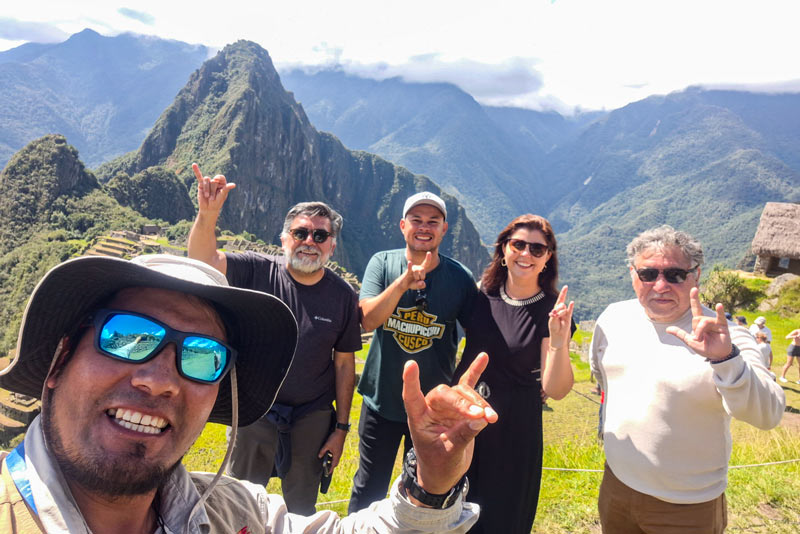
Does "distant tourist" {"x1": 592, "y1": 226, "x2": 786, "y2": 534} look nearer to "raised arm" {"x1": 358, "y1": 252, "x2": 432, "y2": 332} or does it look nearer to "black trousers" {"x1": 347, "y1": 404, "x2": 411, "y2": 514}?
"raised arm" {"x1": 358, "y1": 252, "x2": 432, "y2": 332}

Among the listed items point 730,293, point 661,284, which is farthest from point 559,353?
point 730,293

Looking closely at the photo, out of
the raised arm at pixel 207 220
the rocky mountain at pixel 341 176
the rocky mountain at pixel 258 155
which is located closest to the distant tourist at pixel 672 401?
the raised arm at pixel 207 220

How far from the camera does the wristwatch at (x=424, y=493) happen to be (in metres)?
1.55

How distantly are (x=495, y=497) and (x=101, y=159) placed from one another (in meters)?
236

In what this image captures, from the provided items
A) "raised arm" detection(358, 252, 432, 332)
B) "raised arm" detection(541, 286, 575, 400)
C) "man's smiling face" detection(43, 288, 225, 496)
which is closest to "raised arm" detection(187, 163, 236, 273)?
"raised arm" detection(358, 252, 432, 332)

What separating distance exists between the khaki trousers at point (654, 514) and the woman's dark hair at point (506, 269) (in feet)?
4.46

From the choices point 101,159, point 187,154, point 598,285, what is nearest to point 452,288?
point 187,154

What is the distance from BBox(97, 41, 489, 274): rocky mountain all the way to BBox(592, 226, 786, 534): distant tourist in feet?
285

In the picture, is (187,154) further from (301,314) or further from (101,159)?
(101,159)

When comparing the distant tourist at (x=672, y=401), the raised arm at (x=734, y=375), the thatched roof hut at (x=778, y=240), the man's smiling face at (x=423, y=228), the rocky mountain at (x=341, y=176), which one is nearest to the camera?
the raised arm at (x=734, y=375)

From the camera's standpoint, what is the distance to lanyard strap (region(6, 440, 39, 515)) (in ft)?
3.85

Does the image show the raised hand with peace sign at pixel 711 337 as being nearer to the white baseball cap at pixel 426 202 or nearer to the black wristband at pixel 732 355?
the black wristband at pixel 732 355

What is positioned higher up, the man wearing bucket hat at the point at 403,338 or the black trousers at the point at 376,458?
the man wearing bucket hat at the point at 403,338

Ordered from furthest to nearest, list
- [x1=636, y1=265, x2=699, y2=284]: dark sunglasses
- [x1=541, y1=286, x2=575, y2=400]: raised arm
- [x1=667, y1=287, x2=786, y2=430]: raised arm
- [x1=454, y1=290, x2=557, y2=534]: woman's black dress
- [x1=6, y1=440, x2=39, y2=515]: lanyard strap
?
[x1=454, y1=290, x2=557, y2=534]: woman's black dress → [x1=541, y1=286, x2=575, y2=400]: raised arm → [x1=636, y1=265, x2=699, y2=284]: dark sunglasses → [x1=667, y1=287, x2=786, y2=430]: raised arm → [x1=6, y1=440, x2=39, y2=515]: lanyard strap
